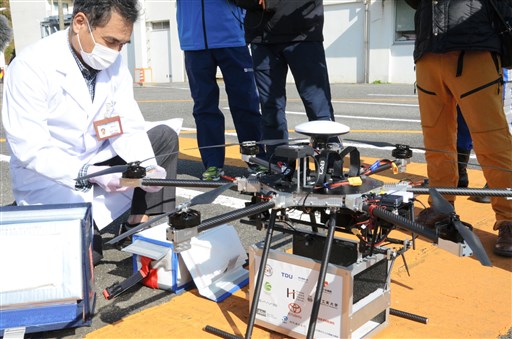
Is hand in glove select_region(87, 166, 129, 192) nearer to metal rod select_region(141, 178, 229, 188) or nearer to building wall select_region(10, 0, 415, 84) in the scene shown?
metal rod select_region(141, 178, 229, 188)

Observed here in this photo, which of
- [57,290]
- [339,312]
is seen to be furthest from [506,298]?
[57,290]

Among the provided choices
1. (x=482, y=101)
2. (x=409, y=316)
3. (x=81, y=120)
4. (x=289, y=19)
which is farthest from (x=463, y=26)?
(x=81, y=120)

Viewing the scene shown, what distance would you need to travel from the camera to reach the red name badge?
3.22 meters

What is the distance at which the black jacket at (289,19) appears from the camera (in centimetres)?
408

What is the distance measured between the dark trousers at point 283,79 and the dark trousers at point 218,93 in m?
0.41

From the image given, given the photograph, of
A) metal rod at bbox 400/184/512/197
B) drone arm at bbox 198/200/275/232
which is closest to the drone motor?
drone arm at bbox 198/200/275/232

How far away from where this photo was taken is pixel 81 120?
3166 mm

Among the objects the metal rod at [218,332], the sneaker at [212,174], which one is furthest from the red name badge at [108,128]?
the sneaker at [212,174]

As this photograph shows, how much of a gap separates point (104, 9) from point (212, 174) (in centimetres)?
211

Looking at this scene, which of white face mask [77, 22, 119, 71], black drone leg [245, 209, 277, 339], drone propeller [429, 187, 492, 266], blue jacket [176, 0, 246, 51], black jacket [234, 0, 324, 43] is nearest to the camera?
drone propeller [429, 187, 492, 266]

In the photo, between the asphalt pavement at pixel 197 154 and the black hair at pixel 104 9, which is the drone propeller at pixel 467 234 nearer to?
the asphalt pavement at pixel 197 154

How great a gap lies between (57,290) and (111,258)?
92 cm

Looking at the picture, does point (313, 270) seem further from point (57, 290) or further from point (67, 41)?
point (67, 41)

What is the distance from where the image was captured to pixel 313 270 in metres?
2.20
